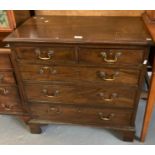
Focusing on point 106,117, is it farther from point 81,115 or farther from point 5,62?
point 5,62

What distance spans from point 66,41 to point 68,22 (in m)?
0.33

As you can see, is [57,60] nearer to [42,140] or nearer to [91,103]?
[91,103]

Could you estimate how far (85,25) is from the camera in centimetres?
124

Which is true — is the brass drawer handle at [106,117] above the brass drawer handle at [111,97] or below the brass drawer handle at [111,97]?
below

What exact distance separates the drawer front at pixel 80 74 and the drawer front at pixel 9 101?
0.24 metres

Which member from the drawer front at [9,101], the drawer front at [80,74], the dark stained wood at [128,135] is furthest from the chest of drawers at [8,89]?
the dark stained wood at [128,135]

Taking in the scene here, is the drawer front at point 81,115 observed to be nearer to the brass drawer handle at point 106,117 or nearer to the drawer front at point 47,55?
the brass drawer handle at point 106,117

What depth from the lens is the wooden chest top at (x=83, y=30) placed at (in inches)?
40.6

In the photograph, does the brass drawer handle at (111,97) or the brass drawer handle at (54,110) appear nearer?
A: the brass drawer handle at (111,97)

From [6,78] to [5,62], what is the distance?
0.14 metres

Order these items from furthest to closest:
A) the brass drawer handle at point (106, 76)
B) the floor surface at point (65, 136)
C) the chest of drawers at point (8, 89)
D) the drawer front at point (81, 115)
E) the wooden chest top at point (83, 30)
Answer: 1. the floor surface at point (65, 136)
2. the drawer front at point (81, 115)
3. the chest of drawers at point (8, 89)
4. the brass drawer handle at point (106, 76)
5. the wooden chest top at point (83, 30)

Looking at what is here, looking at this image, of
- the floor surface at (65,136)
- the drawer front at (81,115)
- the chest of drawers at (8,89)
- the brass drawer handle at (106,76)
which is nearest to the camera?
the brass drawer handle at (106,76)

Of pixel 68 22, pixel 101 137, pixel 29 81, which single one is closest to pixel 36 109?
pixel 29 81

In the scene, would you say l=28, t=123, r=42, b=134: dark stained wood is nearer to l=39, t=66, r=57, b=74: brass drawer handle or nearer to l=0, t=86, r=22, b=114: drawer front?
l=0, t=86, r=22, b=114: drawer front
